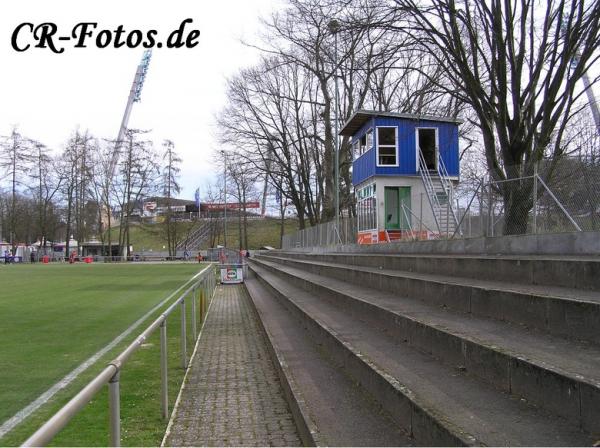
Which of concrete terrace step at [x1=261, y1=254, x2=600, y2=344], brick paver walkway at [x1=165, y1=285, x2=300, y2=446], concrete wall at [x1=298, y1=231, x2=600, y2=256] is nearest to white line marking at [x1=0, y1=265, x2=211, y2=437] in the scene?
brick paver walkway at [x1=165, y1=285, x2=300, y2=446]

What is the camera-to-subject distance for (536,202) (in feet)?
33.8

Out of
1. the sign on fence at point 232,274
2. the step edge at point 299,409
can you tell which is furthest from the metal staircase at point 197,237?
the step edge at point 299,409

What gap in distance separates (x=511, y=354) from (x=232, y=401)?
11.4 feet

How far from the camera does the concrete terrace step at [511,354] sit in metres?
3.51

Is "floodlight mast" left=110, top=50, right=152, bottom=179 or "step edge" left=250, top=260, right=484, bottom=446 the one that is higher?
"floodlight mast" left=110, top=50, right=152, bottom=179

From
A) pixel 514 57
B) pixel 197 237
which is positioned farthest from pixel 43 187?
pixel 514 57

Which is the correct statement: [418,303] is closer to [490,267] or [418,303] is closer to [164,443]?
[490,267]

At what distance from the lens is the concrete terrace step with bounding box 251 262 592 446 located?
3.41 m

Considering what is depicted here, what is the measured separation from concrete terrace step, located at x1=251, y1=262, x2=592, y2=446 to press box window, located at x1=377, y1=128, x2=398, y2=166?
1716 cm

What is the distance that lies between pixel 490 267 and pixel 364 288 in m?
3.35

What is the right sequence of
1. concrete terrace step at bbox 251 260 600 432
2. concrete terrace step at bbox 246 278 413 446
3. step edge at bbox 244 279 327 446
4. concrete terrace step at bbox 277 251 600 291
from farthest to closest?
concrete terrace step at bbox 277 251 600 291, step edge at bbox 244 279 327 446, concrete terrace step at bbox 246 278 413 446, concrete terrace step at bbox 251 260 600 432

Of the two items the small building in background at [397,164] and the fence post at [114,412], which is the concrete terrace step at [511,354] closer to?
the fence post at [114,412]

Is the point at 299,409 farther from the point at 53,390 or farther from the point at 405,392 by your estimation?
the point at 53,390

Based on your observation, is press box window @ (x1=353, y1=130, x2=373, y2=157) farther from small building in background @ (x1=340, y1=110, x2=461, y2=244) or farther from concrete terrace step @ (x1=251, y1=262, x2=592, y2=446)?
concrete terrace step @ (x1=251, y1=262, x2=592, y2=446)
